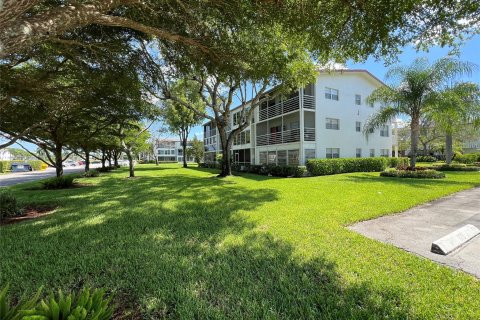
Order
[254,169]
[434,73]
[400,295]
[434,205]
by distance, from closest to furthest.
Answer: [400,295], [434,205], [434,73], [254,169]

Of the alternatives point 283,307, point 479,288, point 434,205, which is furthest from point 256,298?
point 434,205

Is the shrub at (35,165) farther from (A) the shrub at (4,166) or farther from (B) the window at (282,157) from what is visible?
(B) the window at (282,157)

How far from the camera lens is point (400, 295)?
116 inches

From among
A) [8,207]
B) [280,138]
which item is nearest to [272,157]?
[280,138]

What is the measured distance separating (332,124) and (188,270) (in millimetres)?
22272

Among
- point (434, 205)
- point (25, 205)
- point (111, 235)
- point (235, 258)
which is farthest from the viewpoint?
point (25, 205)

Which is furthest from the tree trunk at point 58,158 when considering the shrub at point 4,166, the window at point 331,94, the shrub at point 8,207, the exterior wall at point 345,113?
the shrub at point 4,166

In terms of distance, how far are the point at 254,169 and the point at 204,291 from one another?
70.6 feet

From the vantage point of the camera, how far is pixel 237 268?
3.64 m

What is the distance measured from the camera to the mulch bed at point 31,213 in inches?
274

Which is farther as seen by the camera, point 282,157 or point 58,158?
point 282,157

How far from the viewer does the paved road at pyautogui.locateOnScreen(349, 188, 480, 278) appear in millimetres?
3969

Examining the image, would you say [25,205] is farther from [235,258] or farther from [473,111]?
[473,111]

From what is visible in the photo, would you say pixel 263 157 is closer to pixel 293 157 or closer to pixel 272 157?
pixel 272 157
